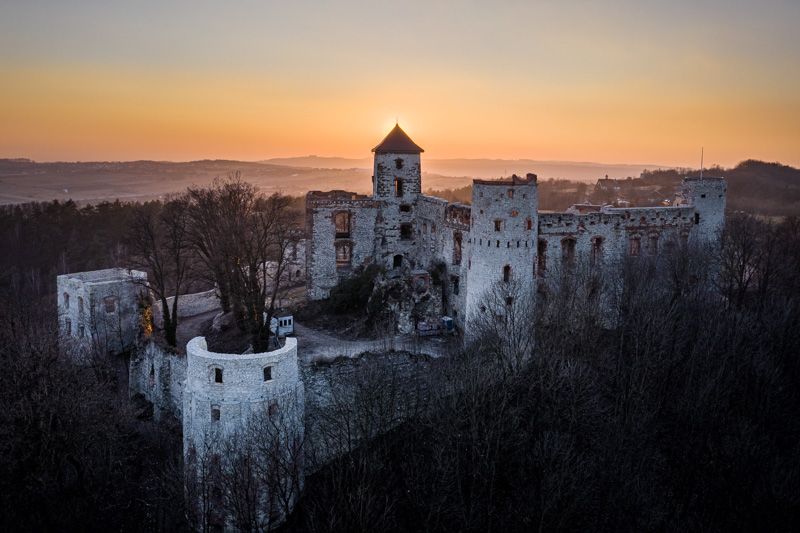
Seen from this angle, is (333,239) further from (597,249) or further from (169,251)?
(597,249)

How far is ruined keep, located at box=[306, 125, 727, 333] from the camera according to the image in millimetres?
31891

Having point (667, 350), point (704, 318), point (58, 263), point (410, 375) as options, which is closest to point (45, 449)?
point (410, 375)

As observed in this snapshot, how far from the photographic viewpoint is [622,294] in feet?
113

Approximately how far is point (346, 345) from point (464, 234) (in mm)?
9170

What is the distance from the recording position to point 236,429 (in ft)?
79.8

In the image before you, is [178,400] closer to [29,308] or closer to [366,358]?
[366,358]

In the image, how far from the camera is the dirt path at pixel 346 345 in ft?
98.9

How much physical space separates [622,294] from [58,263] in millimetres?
53412

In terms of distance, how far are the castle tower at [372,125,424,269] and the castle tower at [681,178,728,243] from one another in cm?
1708

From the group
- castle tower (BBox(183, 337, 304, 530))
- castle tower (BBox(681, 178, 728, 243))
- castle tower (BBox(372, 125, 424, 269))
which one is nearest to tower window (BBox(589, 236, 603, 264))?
castle tower (BBox(681, 178, 728, 243))

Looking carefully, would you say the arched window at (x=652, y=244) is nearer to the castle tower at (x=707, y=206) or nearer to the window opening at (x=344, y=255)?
the castle tower at (x=707, y=206)

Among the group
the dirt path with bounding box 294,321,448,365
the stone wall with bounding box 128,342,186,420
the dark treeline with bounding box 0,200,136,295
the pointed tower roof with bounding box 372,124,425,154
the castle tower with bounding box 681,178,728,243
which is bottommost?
the stone wall with bounding box 128,342,186,420

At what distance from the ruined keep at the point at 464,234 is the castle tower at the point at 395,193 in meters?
0.06

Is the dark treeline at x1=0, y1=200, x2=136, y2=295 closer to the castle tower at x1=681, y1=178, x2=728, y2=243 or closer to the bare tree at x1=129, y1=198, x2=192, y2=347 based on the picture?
the bare tree at x1=129, y1=198, x2=192, y2=347
